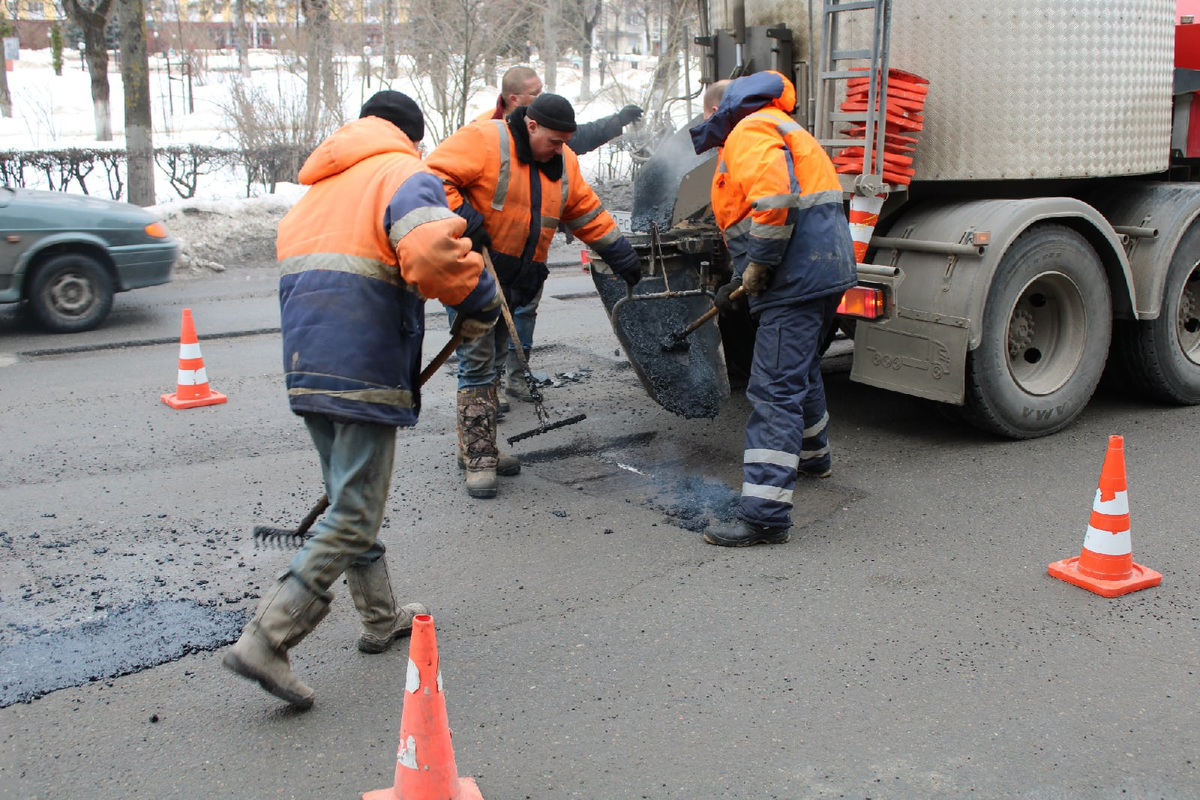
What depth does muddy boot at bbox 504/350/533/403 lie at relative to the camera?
6.59 meters

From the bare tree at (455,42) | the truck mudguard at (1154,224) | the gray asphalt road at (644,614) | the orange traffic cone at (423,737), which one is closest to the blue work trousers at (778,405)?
the gray asphalt road at (644,614)

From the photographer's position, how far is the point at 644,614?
11.9ft

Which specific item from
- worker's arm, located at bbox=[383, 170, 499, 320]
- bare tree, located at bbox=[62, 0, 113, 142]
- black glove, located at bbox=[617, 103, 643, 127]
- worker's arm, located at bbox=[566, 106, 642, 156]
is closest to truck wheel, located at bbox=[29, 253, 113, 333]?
worker's arm, located at bbox=[566, 106, 642, 156]

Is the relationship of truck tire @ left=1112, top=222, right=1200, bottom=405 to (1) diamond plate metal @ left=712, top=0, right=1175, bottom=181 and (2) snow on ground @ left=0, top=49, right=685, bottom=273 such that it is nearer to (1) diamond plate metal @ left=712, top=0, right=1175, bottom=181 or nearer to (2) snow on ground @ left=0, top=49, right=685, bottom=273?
(1) diamond plate metal @ left=712, top=0, right=1175, bottom=181

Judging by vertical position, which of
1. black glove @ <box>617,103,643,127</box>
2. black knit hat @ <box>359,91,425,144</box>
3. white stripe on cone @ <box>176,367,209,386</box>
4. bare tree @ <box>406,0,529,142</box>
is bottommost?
white stripe on cone @ <box>176,367,209,386</box>

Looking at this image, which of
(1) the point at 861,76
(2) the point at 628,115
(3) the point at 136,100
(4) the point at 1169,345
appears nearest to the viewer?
(1) the point at 861,76

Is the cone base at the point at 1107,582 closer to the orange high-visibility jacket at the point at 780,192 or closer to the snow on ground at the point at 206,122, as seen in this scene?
the orange high-visibility jacket at the point at 780,192

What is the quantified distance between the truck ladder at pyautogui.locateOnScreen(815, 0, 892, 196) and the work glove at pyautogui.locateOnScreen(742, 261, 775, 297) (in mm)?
946

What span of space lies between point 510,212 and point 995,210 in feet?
7.72

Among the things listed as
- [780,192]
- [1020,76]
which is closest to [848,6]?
[1020,76]

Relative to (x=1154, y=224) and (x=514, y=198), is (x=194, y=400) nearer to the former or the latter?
(x=514, y=198)

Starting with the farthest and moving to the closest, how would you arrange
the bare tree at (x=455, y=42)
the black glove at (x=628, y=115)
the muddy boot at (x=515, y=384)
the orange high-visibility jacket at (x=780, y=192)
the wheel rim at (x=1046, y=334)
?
the bare tree at (x=455, y=42)
the black glove at (x=628, y=115)
the muddy boot at (x=515, y=384)
the wheel rim at (x=1046, y=334)
the orange high-visibility jacket at (x=780, y=192)

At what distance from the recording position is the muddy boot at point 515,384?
6590 millimetres

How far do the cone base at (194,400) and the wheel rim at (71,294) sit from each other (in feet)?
8.75
